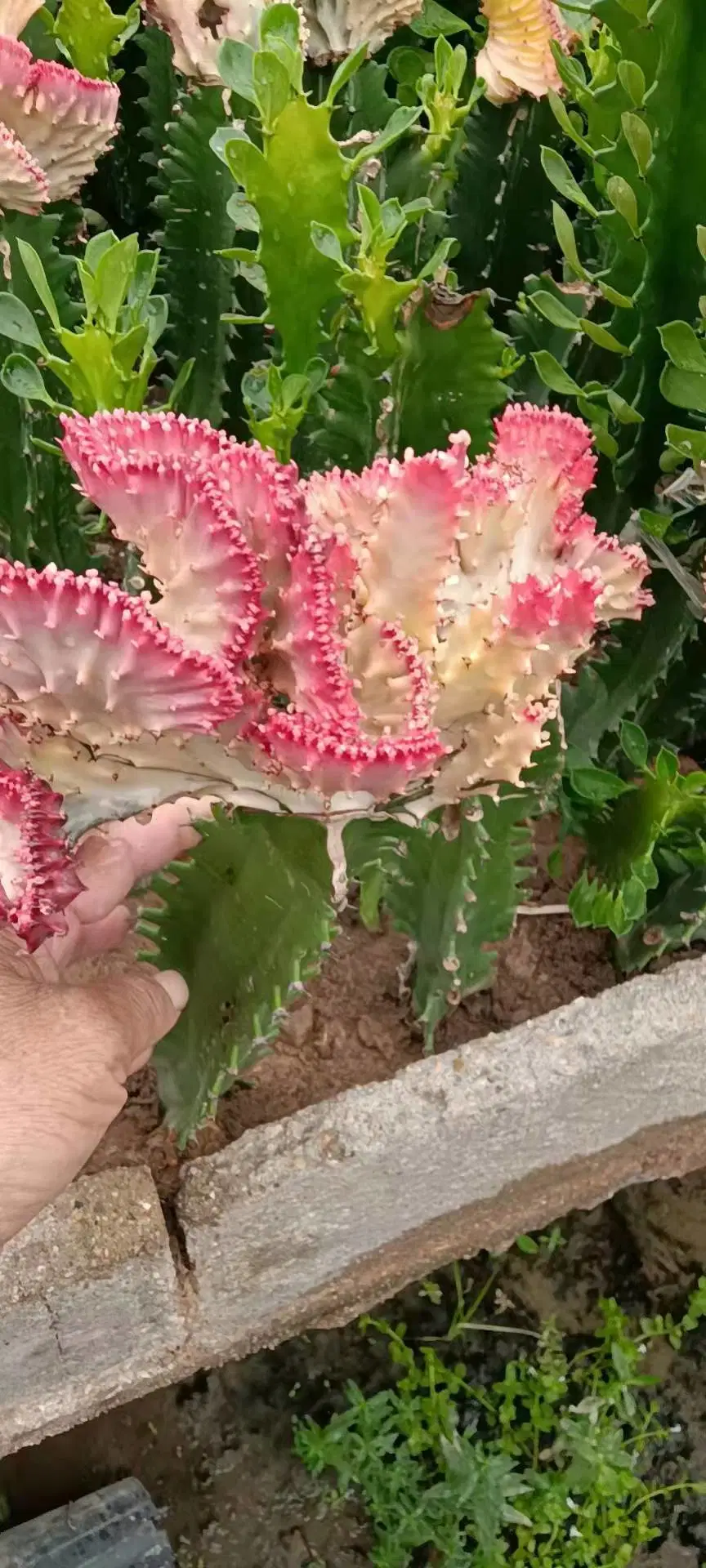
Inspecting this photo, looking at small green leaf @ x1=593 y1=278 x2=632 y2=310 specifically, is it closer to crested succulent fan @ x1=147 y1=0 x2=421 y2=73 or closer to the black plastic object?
crested succulent fan @ x1=147 y1=0 x2=421 y2=73

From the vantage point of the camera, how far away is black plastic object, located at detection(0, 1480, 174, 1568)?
953 millimetres

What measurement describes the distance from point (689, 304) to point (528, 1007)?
18.9 inches

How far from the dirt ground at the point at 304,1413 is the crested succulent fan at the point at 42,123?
0.95 m

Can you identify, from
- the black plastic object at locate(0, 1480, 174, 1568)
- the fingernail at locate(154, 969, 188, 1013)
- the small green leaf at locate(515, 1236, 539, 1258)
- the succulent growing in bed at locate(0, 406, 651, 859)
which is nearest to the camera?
the succulent growing in bed at locate(0, 406, 651, 859)

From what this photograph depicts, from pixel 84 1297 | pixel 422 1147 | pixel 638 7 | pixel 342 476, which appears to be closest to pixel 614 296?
pixel 638 7

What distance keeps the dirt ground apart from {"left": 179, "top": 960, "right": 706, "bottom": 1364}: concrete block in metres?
0.22

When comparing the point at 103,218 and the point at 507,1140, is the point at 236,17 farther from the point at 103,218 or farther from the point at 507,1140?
the point at 507,1140

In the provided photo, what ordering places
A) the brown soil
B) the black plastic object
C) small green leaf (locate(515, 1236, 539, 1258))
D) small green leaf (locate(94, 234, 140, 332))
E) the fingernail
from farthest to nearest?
small green leaf (locate(515, 1236, 539, 1258)) → the black plastic object → the brown soil → the fingernail → small green leaf (locate(94, 234, 140, 332))

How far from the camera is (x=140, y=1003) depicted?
650 millimetres

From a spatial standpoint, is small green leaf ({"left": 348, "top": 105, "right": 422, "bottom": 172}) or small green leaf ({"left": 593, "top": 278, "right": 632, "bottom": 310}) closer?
small green leaf ({"left": 348, "top": 105, "right": 422, "bottom": 172})

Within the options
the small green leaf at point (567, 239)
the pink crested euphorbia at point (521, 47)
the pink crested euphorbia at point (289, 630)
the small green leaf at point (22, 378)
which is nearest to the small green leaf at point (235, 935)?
the pink crested euphorbia at point (289, 630)

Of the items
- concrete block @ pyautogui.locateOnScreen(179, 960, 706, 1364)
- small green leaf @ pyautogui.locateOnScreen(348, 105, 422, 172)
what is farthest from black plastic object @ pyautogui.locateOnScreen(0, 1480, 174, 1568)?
small green leaf @ pyautogui.locateOnScreen(348, 105, 422, 172)

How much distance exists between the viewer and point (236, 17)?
60cm

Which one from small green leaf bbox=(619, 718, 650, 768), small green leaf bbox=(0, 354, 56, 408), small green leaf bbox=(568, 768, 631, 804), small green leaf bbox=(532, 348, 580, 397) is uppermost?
small green leaf bbox=(0, 354, 56, 408)
